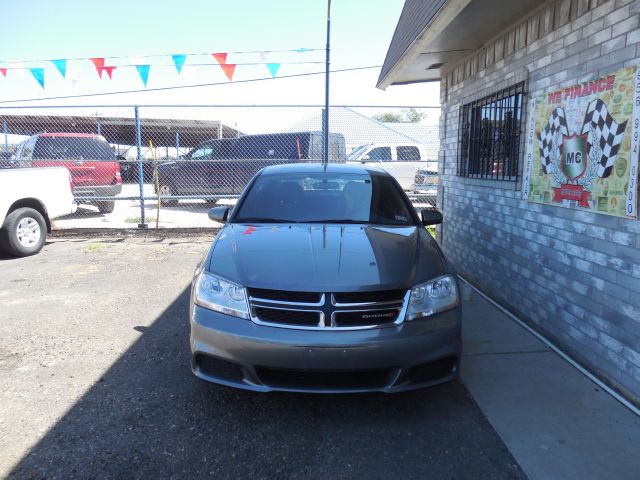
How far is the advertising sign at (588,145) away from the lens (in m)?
3.20

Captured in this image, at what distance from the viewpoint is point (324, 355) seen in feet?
8.76

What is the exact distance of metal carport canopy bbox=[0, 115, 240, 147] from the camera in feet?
71.2

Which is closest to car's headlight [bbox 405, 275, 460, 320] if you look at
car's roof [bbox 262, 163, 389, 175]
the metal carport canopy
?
car's roof [bbox 262, 163, 389, 175]

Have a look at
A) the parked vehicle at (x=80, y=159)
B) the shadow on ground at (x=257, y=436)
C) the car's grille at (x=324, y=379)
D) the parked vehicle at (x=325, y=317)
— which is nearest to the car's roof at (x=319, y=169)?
the parked vehicle at (x=325, y=317)

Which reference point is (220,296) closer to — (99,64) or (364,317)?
(364,317)

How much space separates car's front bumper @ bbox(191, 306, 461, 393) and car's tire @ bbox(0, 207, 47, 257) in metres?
5.95

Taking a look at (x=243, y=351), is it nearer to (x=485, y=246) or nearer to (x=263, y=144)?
(x=485, y=246)

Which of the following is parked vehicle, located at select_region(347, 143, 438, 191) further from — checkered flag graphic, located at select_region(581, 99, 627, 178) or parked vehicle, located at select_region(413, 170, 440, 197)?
checkered flag graphic, located at select_region(581, 99, 627, 178)

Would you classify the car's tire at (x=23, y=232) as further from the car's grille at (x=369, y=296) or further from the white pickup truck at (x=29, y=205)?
the car's grille at (x=369, y=296)

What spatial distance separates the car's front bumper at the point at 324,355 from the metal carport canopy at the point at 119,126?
19454 mm

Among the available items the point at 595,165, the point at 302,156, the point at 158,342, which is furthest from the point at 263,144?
the point at 595,165

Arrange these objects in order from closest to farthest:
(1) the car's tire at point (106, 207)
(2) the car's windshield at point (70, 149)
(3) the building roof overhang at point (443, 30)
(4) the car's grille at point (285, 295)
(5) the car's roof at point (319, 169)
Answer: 1. (4) the car's grille at point (285, 295)
2. (3) the building roof overhang at point (443, 30)
3. (5) the car's roof at point (319, 169)
4. (2) the car's windshield at point (70, 149)
5. (1) the car's tire at point (106, 207)

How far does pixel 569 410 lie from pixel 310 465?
1733 mm

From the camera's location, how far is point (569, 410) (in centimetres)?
309
